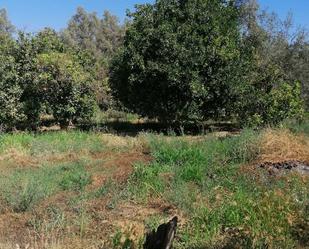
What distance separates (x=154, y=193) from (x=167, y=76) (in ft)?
30.4

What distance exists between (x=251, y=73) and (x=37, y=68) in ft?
27.2

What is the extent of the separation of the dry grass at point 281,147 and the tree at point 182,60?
6226 mm

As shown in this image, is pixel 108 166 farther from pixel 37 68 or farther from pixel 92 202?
pixel 37 68

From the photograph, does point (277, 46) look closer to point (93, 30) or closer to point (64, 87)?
point (64, 87)

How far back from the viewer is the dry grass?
10.7 meters

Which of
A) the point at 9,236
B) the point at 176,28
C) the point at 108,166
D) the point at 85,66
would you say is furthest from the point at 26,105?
the point at 9,236

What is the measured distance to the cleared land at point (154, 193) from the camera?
6613 millimetres

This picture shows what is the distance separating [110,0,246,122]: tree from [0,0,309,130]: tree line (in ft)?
0.12

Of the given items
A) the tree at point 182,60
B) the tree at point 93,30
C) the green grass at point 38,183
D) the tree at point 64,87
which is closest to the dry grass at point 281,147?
the green grass at point 38,183

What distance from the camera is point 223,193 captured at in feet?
28.3

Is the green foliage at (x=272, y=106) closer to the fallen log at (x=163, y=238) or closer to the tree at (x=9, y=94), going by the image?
the tree at (x=9, y=94)

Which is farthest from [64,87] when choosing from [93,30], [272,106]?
[93,30]

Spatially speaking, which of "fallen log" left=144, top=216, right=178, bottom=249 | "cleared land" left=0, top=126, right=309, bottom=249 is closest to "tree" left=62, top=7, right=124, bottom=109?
"cleared land" left=0, top=126, right=309, bottom=249

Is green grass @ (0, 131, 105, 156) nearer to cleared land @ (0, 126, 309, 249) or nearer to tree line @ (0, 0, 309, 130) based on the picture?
cleared land @ (0, 126, 309, 249)
